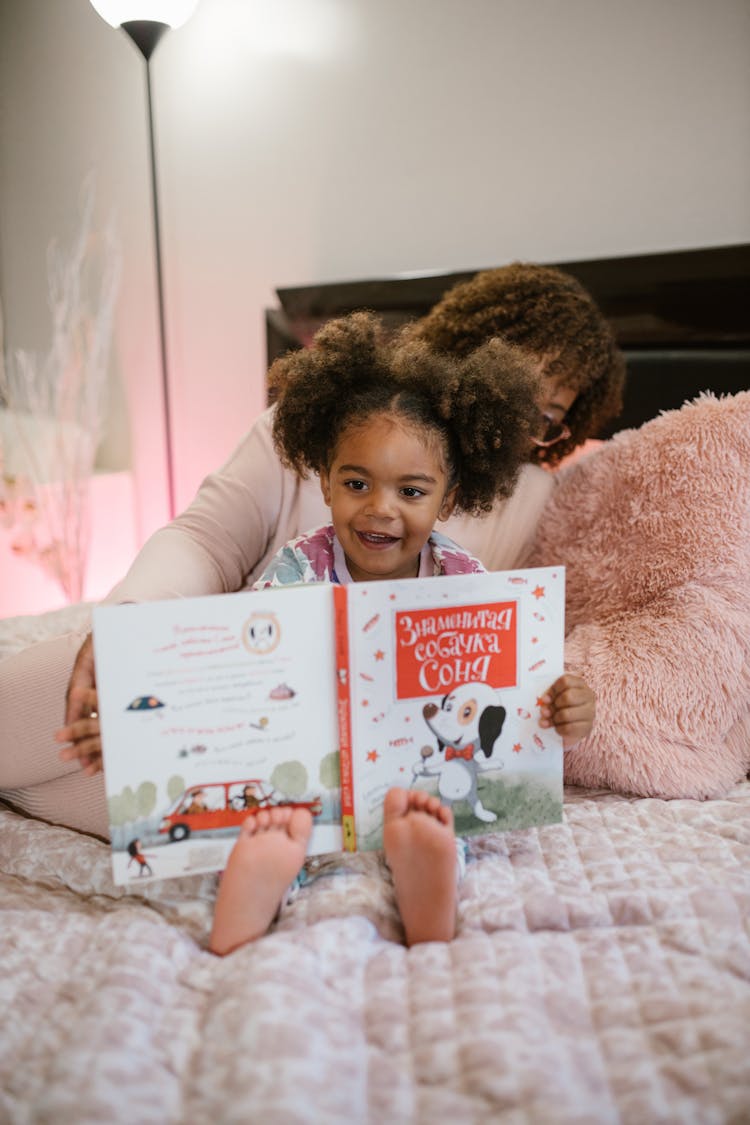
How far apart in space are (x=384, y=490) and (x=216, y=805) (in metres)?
0.45

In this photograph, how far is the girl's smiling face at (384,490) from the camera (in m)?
1.12

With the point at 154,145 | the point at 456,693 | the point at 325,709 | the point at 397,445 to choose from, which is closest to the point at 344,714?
the point at 325,709

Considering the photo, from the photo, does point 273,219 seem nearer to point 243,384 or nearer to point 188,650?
point 243,384

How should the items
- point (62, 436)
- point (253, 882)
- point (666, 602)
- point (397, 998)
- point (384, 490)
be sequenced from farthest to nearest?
point (62, 436)
point (666, 602)
point (384, 490)
point (253, 882)
point (397, 998)

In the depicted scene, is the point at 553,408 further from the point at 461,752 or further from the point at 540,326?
the point at 461,752

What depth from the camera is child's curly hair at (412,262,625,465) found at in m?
1.43

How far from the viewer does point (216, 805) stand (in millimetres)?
919

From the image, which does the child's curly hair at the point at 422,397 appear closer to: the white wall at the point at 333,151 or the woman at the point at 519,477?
the woman at the point at 519,477

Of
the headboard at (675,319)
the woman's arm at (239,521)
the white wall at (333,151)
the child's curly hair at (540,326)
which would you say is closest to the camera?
the woman's arm at (239,521)

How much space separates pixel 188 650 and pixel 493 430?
0.57 m

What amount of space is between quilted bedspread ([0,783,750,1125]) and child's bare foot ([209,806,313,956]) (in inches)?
1.2

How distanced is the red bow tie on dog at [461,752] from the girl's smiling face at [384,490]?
290 millimetres

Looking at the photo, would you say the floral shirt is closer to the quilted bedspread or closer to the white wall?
the quilted bedspread

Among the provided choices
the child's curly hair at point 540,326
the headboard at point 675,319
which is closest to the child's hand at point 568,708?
the child's curly hair at point 540,326
